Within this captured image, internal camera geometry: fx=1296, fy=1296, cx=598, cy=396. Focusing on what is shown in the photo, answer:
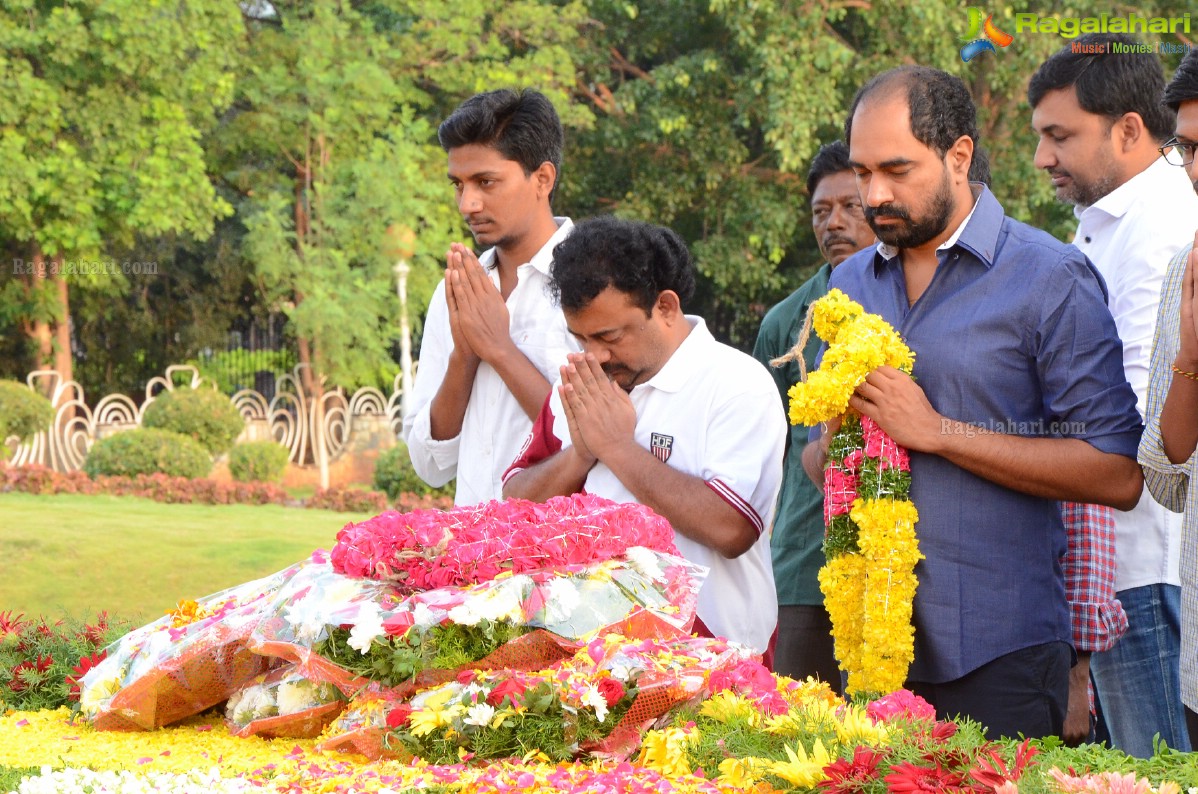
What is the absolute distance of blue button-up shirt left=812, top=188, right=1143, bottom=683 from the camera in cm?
272

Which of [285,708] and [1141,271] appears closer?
[285,708]

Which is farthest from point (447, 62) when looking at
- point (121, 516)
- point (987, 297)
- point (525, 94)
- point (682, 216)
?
point (987, 297)

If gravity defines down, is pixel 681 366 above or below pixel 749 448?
above

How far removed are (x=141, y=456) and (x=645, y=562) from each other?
40.2 ft

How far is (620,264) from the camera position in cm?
331

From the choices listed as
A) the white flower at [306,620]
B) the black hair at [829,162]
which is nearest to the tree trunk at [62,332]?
the black hair at [829,162]

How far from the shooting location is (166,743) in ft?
8.69

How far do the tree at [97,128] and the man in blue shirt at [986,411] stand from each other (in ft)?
44.9

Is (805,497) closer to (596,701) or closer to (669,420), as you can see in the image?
(669,420)

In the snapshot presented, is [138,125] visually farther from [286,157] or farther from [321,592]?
[321,592]

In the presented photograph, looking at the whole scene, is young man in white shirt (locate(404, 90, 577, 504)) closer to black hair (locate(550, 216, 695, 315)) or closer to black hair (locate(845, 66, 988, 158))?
black hair (locate(550, 216, 695, 315))

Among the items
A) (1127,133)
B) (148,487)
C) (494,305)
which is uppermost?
(1127,133)

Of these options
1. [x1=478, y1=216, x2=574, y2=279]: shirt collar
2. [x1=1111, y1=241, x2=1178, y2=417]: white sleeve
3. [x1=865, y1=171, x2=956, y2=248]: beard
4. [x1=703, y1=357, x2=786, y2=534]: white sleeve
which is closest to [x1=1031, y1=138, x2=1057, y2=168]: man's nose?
[x1=1111, y1=241, x2=1178, y2=417]: white sleeve

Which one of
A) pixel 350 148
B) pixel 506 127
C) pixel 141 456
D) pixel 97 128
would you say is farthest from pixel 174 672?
pixel 350 148
